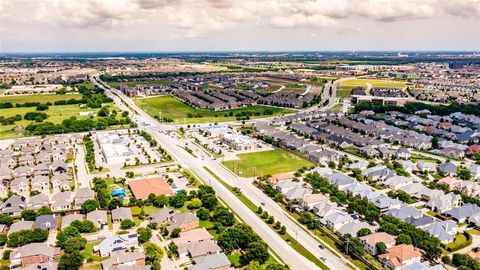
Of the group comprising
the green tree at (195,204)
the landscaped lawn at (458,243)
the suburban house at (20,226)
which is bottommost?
the landscaped lawn at (458,243)

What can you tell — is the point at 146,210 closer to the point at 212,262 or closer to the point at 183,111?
the point at 212,262

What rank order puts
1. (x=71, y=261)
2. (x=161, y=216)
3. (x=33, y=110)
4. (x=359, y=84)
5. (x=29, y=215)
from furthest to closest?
(x=359, y=84) → (x=33, y=110) → (x=161, y=216) → (x=29, y=215) → (x=71, y=261)

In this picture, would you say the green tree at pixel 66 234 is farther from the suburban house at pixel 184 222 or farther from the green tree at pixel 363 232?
the green tree at pixel 363 232

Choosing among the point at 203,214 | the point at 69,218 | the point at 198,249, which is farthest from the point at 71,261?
the point at 203,214

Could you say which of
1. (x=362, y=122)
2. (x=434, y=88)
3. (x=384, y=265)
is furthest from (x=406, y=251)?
(x=434, y=88)

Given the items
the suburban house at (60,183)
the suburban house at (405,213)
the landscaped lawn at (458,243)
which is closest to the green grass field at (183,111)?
the suburban house at (60,183)

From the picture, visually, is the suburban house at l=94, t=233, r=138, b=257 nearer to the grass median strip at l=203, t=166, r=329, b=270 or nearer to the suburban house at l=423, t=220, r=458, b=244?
the grass median strip at l=203, t=166, r=329, b=270

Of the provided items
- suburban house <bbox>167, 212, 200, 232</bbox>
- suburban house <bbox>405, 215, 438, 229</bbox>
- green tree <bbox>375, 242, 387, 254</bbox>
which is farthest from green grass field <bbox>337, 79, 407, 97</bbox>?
green tree <bbox>375, 242, 387, 254</bbox>
